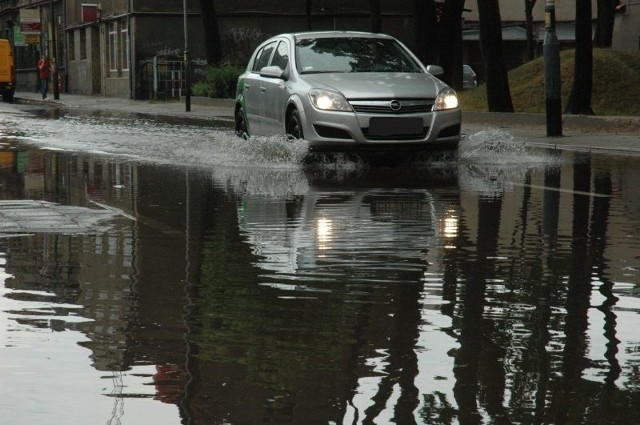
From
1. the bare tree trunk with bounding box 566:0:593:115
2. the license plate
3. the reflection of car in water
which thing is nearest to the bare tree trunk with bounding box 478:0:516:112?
the bare tree trunk with bounding box 566:0:593:115

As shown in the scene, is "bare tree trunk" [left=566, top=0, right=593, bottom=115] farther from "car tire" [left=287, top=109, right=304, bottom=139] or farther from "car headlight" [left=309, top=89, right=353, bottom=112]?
"car headlight" [left=309, top=89, right=353, bottom=112]

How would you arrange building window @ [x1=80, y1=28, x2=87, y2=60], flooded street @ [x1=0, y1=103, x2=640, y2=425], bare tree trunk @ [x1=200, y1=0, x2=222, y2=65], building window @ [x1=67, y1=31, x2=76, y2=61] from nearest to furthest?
flooded street @ [x1=0, y1=103, x2=640, y2=425] < bare tree trunk @ [x1=200, y1=0, x2=222, y2=65] < building window @ [x1=80, y1=28, x2=87, y2=60] < building window @ [x1=67, y1=31, x2=76, y2=61]

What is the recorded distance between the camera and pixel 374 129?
15.4 meters

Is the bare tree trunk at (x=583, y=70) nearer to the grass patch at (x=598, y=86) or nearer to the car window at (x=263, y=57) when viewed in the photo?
the grass patch at (x=598, y=86)

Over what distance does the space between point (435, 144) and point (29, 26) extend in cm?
4875

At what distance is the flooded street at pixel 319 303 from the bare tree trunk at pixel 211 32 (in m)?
34.7

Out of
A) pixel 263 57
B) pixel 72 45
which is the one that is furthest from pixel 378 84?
pixel 72 45

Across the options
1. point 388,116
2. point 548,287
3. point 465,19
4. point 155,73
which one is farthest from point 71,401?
point 465,19

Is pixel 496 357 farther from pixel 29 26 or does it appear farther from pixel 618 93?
pixel 29 26

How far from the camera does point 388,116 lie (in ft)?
50.3

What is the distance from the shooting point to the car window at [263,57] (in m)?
18.3

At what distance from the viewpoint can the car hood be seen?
15375 millimetres

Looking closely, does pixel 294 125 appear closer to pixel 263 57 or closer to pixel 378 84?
pixel 378 84

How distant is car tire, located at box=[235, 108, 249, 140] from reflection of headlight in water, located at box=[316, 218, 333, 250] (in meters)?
8.34
